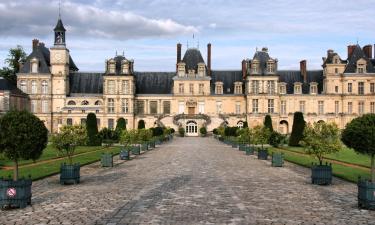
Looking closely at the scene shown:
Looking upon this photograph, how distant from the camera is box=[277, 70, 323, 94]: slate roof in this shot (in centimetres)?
6397

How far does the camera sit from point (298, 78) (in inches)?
2562

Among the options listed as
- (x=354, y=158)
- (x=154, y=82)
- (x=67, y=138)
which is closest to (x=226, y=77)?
(x=154, y=82)

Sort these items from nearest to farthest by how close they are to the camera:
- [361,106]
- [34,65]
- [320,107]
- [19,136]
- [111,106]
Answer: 1. [19,136]
2. [34,65]
3. [361,106]
4. [111,106]
5. [320,107]

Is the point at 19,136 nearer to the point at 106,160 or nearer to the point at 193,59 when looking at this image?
the point at 106,160

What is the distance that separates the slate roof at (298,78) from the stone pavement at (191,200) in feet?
155

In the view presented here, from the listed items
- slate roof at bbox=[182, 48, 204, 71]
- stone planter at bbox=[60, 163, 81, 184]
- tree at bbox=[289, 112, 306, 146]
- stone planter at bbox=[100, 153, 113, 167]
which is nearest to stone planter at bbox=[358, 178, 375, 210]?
stone planter at bbox=[60, 163, 81, 184]

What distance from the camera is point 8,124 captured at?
11539 millimetres

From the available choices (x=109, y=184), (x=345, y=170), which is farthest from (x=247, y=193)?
(x=345, y=170)

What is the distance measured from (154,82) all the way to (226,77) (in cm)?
964

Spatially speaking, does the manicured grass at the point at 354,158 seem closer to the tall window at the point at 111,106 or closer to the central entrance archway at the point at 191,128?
the central entrance archway at the point at 191,128

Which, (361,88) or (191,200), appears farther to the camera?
(361,88)

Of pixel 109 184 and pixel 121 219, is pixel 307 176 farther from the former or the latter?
pixel 121 219

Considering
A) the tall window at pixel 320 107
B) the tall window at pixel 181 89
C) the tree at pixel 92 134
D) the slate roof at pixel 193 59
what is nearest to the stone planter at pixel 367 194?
the tree at pixel 92 134

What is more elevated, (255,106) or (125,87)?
(125,87)
